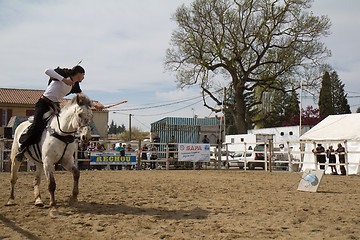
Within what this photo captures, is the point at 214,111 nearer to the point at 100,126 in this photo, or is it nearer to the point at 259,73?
the point at 259,73

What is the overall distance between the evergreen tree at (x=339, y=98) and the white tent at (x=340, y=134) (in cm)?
3578

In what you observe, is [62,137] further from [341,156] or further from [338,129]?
[338,129]

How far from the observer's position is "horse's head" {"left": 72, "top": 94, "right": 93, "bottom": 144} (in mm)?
5542

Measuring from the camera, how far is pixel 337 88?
54.6 meters

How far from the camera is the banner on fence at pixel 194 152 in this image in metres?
20.2

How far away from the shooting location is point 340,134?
18328mm

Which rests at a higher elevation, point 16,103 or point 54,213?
point 16,103

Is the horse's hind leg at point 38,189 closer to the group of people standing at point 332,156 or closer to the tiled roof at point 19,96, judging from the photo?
the group of people standing at point 332,156

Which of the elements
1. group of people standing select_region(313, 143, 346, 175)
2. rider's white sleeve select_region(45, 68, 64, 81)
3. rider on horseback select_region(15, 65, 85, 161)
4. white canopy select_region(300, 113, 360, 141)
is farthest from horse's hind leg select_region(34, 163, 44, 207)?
white canopy select_region(300, 113, 360, 141)

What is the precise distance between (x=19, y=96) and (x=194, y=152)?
103 feet

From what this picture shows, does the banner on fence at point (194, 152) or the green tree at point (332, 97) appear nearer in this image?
the banner on fence at point (194, 152)

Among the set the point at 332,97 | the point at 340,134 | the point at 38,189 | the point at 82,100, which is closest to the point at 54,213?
the point at 38,189

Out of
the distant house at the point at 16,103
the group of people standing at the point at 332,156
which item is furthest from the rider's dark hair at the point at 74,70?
the distant house at the point at 16,103

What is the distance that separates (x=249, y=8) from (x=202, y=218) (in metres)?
28.8
